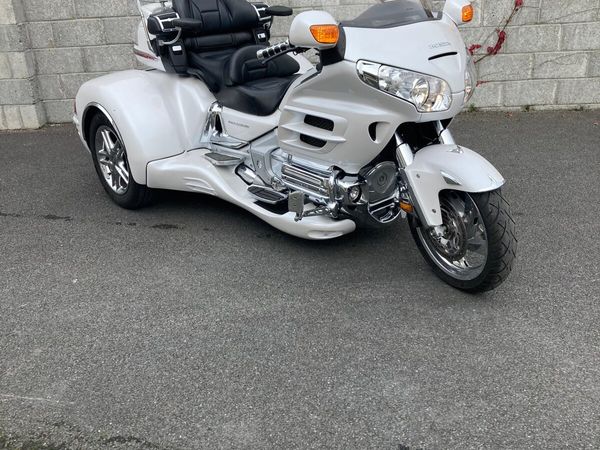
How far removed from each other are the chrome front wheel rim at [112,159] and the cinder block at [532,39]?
4361 millimetres

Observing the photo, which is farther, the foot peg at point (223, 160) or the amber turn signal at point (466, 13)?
the foot peg at point (223, 160)

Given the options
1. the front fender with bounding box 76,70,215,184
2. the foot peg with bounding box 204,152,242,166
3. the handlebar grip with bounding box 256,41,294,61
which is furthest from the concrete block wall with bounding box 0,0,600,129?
the handlebar grip with bounding box 256,41,294,61

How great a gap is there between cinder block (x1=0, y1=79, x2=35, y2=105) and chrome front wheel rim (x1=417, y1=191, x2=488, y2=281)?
526 cm

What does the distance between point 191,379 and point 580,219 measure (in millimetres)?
2895

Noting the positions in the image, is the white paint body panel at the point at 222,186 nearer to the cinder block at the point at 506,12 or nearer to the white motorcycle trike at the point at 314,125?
the white motorcycle trike at the point at 314,125

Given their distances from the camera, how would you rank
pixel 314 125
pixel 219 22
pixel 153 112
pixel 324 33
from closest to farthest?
pixel 324 33 < pixel 314 125 < pixel 153 112 < pixel 219 22

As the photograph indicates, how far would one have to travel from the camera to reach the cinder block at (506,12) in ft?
21.3

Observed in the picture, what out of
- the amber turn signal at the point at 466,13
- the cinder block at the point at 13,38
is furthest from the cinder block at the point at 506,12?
the cinder block at the point at 13,38

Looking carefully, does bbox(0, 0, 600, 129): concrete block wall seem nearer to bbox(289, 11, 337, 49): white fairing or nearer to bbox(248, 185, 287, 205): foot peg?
bbox(248, 185, 287, 205): foot peg

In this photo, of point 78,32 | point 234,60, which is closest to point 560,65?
point 234,60

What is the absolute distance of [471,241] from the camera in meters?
3.19

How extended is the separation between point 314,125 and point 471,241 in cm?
109

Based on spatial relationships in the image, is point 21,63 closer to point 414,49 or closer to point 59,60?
point 59,60

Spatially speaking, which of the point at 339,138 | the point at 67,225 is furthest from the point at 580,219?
the point at 67,225
